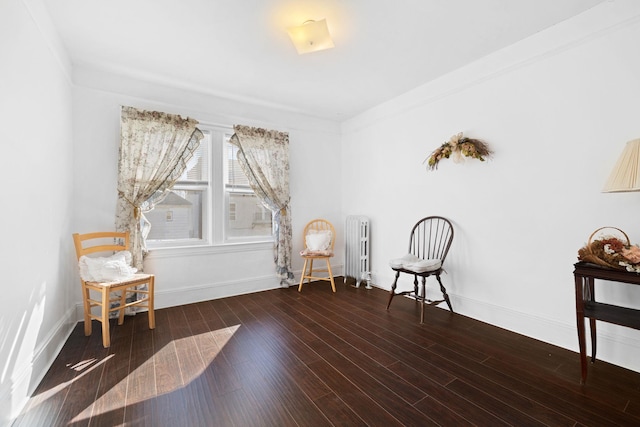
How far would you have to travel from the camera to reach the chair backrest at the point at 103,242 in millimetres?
2672

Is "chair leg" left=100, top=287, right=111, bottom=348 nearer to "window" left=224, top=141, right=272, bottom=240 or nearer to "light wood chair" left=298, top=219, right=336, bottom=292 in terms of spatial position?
"window" left=224, top=141, right=272, bottom=240

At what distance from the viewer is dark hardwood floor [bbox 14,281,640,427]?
1.54 m

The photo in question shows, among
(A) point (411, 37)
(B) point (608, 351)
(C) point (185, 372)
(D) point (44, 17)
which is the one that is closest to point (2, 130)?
(D) point (44, 17)

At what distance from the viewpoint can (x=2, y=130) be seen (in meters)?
1.52

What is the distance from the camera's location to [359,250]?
13.7 feet

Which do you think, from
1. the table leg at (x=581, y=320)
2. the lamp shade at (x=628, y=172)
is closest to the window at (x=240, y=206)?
the table leg at (x=581, y=320)

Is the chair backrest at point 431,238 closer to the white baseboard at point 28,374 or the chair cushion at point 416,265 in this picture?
the chair cushion at point 416,265

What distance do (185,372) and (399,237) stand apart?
281cm

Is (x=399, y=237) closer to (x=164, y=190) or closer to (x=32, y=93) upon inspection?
(x=164, y=190)

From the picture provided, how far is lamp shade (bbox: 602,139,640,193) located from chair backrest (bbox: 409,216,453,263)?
1.36 metres

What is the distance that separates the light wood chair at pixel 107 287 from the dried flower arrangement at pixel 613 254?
3.44 meters

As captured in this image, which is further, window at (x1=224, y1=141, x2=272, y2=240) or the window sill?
window at (x1=224, y1=141, x2=272, y2=240)

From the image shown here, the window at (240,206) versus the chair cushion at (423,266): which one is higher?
the window at (240,206)

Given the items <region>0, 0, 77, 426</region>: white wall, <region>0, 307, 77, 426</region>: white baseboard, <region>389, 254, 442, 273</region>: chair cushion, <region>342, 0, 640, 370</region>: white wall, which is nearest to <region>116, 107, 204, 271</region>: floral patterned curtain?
<region>0, 0, 77, 426</region>: white wall
